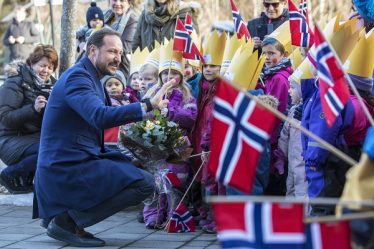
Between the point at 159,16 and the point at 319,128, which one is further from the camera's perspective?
the point at 159,16

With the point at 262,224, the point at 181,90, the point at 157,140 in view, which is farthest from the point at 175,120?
the point at 262,224

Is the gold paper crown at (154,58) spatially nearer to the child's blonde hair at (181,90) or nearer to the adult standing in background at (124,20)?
the child's blonde hair at (181,90)

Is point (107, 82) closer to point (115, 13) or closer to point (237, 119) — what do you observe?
point (115, 13)

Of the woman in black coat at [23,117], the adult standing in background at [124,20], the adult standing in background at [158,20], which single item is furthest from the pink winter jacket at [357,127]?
the adult standing in background at [124,20]

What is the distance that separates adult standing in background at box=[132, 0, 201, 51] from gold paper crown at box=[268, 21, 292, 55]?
1807 mm

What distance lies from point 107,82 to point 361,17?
2.60m

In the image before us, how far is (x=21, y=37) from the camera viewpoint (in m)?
20.5

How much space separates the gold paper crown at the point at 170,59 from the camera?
9.15 meters

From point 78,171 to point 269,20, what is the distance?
128 inches

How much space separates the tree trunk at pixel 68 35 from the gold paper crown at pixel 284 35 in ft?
10.9

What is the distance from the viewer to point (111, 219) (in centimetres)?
912

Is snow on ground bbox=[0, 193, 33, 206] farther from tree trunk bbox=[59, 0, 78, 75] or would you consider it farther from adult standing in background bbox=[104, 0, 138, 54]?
adult standing in background bbox=[104, 0, 138, 54]

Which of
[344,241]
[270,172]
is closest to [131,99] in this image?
[270,172]

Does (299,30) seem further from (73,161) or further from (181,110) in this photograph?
(73,161)
